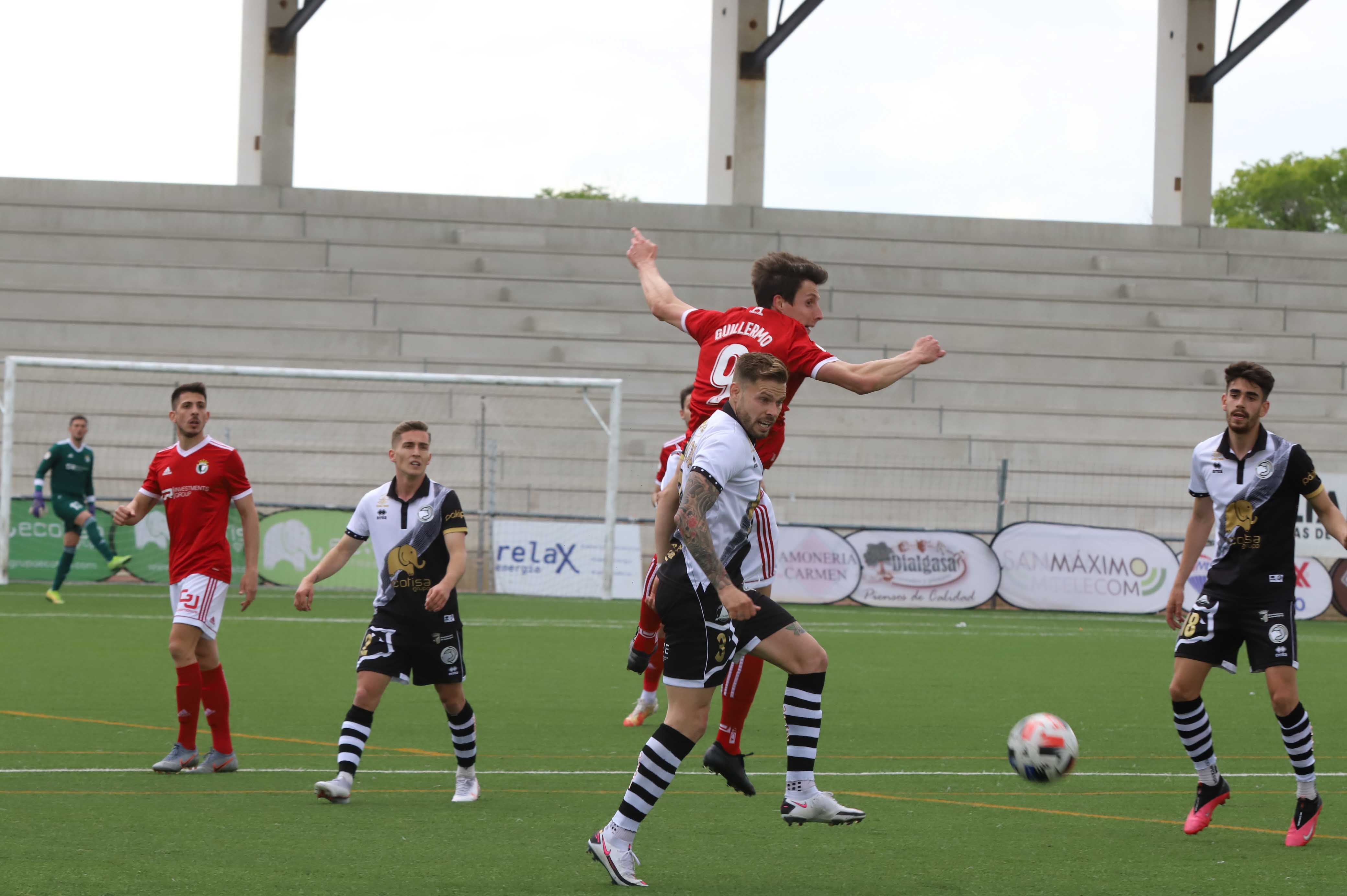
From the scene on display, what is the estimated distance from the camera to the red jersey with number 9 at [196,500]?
25.2 feet

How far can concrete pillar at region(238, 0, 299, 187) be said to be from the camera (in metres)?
29.6

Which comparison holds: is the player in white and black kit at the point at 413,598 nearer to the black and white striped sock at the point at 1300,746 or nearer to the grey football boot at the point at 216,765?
the grey football boot at the point at 216,765

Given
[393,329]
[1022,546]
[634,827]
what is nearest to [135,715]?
[634,827]

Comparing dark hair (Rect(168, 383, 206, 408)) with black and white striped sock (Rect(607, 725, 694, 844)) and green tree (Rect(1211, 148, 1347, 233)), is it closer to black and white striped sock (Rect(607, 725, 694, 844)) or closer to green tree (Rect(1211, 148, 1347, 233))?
black and white striped sock (Rect(607, 725, 694, 844))

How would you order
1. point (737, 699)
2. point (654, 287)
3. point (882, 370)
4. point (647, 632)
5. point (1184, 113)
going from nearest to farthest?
1. point (882, 370)
2. point (737, 699)
3. point (654, 287)
4. point (647, 632)
5. point (1184, 113)

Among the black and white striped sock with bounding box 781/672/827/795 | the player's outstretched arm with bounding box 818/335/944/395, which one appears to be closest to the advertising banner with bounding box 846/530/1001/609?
the player's outstretched arm with bounding box 818/335/944/395

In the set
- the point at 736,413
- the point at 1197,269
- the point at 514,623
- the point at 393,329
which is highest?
the point at 1197,269

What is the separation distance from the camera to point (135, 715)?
9.59 meters

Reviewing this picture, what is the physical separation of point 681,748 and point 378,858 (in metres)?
1.21

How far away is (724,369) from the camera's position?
22.0 feet

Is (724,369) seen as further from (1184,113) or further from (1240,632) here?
(1184,113)

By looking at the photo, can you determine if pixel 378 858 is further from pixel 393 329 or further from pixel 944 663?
pixel 393 329

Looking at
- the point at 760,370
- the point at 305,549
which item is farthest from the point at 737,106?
the point at 760,370

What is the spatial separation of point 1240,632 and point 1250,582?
0.72 feet
